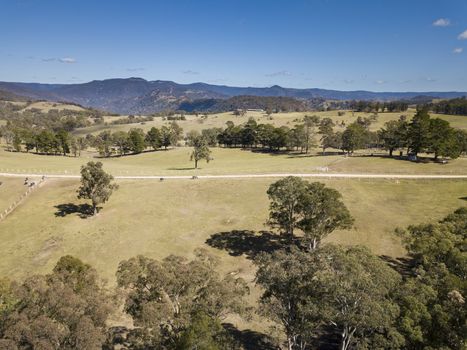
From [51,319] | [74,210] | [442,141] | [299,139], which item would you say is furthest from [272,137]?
[51,319]

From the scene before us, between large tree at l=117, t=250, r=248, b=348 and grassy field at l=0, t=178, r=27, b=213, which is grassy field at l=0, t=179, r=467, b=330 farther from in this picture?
large tree at l=117, t=250, r=248, b=348

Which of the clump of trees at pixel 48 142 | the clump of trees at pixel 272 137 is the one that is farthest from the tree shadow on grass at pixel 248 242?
the clump of trees at pixel 48 142

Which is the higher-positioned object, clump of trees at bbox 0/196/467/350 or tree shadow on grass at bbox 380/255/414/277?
clump of trees at bbox 0/196/467/350

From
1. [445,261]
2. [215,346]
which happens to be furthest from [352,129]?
[215,346]

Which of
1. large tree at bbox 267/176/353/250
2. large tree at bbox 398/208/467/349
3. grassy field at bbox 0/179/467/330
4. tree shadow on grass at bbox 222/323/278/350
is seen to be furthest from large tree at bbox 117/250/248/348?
large tree at bbox 267/176/353/250

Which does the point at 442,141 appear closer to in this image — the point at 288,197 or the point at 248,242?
the point at 288,197

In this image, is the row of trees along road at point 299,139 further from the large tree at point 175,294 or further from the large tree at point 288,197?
the large tree at point 175,294

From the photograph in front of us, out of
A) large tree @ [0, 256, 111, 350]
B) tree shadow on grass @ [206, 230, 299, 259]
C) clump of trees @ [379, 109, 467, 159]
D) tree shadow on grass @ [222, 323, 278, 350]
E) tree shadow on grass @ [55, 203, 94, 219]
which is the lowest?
tree shadow on grass @ [222, 323, 278, 350]
